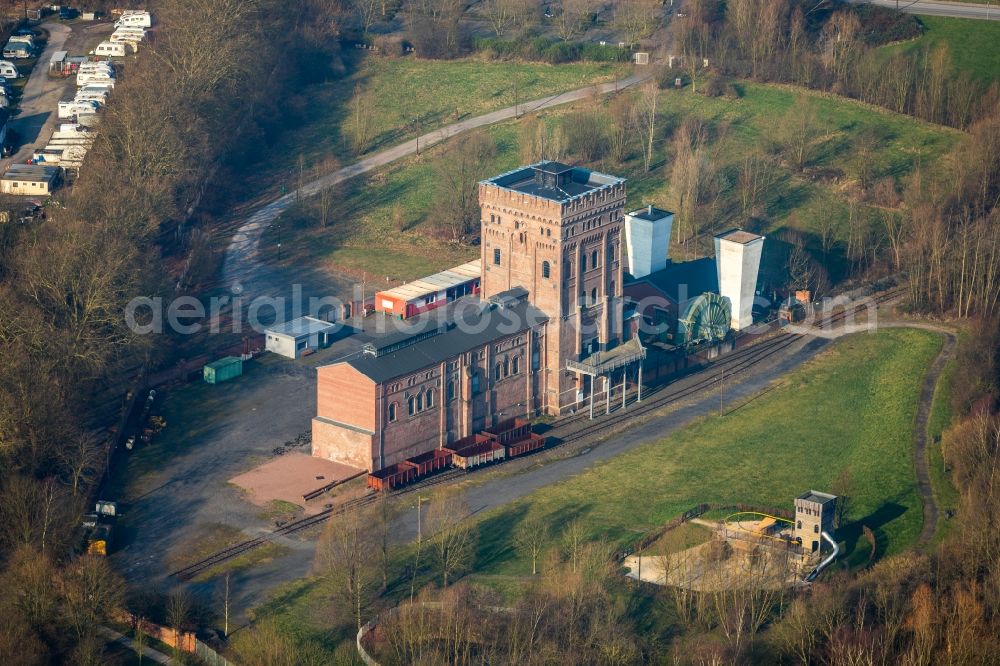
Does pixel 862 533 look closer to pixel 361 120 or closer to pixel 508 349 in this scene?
pixel 508 349

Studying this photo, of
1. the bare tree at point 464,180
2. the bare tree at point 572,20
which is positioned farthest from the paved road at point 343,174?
the bare tree at point 572,20

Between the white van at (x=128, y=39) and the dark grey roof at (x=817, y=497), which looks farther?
the white van at (x=128, y=39)

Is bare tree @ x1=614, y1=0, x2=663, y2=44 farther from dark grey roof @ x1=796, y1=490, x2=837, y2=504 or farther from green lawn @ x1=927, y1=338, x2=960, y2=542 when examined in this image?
dark grey roof @ x1=796, y1=490, x2=837, y2=504

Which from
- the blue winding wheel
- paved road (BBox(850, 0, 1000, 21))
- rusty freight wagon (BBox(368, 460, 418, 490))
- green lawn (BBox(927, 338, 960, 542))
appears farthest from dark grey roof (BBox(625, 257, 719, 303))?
Answer: paved road (BBox(850, 0, 1000, 21))

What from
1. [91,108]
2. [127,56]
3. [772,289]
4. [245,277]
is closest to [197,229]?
[245,277]

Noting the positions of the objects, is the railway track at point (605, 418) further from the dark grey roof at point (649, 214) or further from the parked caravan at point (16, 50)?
the parked caravan at point (16, 50)

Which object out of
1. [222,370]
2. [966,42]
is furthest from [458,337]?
[966,42]
